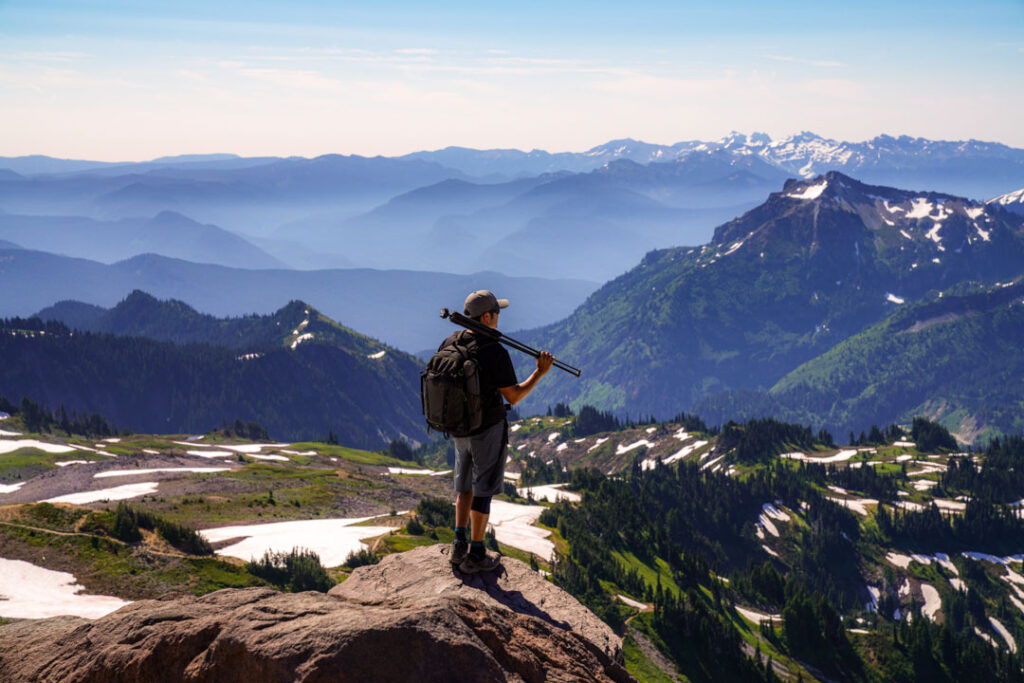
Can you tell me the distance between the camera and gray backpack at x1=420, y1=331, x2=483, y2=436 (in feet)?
55.4

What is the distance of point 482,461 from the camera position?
1811 cm

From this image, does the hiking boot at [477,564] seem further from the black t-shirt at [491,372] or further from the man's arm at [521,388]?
the man's arm at [521,388]

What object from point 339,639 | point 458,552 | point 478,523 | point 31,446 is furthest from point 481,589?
point 31,446

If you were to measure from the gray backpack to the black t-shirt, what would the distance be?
239mm

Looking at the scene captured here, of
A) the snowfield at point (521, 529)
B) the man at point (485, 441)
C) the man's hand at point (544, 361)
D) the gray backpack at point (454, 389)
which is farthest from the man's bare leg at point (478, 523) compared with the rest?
the snowfield at point (521, 529)


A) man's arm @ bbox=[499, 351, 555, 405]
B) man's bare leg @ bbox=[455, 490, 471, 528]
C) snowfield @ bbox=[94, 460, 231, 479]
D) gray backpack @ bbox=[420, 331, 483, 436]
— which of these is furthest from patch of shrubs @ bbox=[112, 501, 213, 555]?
snowfield @ bbox=[94, 460, 231, 479]

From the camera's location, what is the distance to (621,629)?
8238 cm

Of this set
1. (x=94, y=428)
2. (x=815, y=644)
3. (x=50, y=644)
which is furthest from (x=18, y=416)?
(x=50, y=644)

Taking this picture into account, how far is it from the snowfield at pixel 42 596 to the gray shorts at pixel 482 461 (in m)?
26.9

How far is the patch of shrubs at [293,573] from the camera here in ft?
168

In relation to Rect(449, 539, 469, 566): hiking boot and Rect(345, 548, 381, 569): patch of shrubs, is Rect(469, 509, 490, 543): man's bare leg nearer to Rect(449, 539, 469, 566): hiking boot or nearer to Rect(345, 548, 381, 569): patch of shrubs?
Rect(449, 539, 469, 566): hiking boot

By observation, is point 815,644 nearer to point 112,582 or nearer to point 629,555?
point 629,555

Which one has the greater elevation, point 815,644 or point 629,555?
point 629,555

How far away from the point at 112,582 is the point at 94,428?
170 metres
